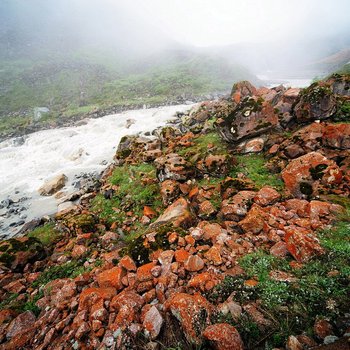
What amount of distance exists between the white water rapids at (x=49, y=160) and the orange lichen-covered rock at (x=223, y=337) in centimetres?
1221

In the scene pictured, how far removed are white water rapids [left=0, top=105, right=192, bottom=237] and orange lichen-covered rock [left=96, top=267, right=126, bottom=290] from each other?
920 centimetres

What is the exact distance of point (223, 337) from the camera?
3.03 meters

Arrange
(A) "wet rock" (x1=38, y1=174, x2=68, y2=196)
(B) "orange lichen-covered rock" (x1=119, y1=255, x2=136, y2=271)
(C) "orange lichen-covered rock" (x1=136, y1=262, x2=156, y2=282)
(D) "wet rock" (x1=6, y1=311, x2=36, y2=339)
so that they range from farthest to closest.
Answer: (A) "wet rock" (x1=38, y1=174, x2=68, y2=196) → (B) "orange lichen-covered rock" (x1=119, y1=255, x2=136, y2=271) → (C) "orange lichen-covered rock" (x1=136, y1=262, x2=156, y2=282) → (D) "wet rock" (x1=6, y1=311, x2=36, y2=339)

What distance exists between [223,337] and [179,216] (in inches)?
147

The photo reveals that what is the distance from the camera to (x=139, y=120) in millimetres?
30469

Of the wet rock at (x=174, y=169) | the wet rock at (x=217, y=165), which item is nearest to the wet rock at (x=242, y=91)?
the wet rock at (x=217, y=165)

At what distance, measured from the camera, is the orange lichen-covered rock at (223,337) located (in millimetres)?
2975

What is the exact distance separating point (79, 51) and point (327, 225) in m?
129

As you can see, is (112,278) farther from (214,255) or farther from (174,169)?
(174,169)

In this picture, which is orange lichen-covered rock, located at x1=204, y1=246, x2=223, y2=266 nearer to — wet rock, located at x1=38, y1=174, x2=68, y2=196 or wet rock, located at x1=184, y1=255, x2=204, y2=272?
wet rock, located at x1=184, y1=255, x2=204, y2=272

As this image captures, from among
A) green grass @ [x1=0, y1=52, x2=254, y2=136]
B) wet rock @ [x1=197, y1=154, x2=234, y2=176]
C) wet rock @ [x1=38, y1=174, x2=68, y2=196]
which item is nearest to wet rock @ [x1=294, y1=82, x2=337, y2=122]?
wet rock @ [x1=197, y1=154, x2=234, y2=176]

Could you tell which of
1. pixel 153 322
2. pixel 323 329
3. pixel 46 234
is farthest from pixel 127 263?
pixel 46 234

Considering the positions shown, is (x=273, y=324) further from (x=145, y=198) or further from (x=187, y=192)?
(x=145, y=198)

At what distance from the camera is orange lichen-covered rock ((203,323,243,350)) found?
297 cm
